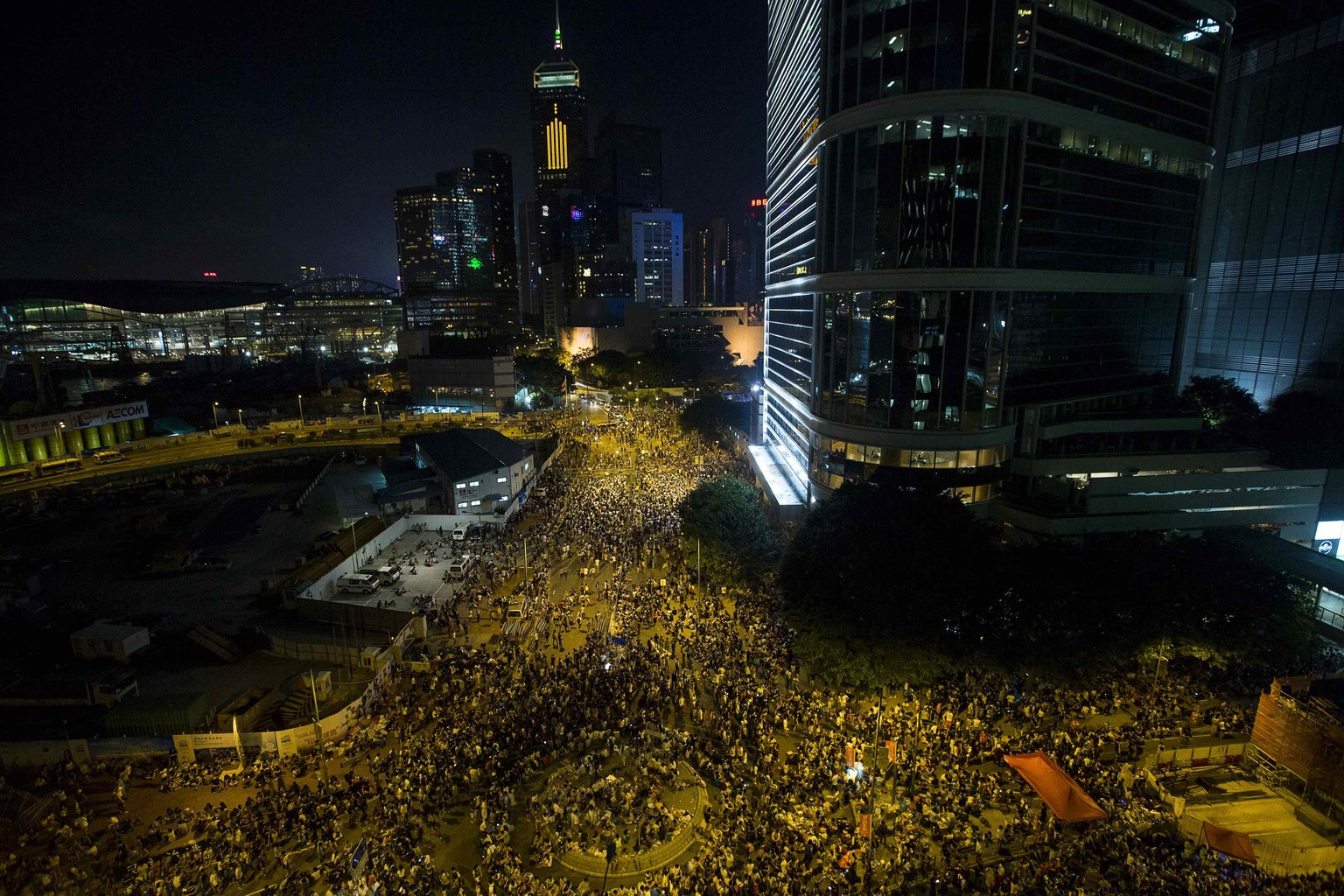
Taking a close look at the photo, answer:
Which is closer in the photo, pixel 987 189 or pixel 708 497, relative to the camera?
pixel 987 189

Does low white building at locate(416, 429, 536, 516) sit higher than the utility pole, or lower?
higher

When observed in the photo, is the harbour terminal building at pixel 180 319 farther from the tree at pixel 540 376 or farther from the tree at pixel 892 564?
the tree at pixel 892 564

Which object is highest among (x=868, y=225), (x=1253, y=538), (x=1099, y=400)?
(x=868, y=225)

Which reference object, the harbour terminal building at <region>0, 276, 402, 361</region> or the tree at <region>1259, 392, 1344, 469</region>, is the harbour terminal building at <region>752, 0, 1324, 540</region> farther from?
the harbour terminal building at <region>0, 276, 402, 361</region>

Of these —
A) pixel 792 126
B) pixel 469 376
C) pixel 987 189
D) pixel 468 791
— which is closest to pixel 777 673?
pixel 468 791

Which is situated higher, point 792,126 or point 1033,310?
point 792,126

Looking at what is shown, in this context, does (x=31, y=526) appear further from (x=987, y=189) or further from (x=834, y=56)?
(x=987, y=189)

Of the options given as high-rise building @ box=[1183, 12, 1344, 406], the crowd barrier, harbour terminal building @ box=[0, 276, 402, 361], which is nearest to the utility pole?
the crowd barrier
